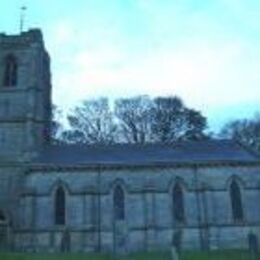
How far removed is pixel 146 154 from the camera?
133ft

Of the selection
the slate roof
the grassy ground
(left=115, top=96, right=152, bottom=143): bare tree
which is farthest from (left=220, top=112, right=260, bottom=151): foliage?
the grassy ground

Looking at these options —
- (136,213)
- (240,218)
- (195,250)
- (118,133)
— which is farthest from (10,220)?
(118,133)

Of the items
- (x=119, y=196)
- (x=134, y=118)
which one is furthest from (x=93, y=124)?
(x=119, y=196)

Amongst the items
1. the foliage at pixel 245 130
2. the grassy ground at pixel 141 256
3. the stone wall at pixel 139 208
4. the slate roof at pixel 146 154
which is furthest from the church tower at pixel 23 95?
the foliage at pixel 245 130

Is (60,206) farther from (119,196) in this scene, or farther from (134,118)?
Answer: (134,118)

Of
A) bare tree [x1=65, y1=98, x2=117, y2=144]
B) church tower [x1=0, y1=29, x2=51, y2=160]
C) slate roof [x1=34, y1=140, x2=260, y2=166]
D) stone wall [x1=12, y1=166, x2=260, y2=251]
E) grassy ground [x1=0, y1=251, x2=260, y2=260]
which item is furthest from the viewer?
bare tree [x1=65, y1=98, x2=117, y2=144]

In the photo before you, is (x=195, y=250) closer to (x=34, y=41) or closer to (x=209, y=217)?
(x=209, y=217)

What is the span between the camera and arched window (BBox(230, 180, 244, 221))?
3784 centimetres

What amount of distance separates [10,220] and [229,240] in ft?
45.7

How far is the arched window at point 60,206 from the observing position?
124 ft

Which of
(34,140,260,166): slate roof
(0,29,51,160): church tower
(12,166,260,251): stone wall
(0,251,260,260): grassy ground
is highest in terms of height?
(0,29,51,160): church tower

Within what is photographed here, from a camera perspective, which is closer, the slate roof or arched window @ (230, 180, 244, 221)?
arched window @ (230, 180, 244, 221)

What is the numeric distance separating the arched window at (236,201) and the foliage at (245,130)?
2189 cm

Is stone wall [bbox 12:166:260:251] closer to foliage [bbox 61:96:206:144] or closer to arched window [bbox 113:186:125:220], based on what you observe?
arched window [bbox 113:186:125:220]
